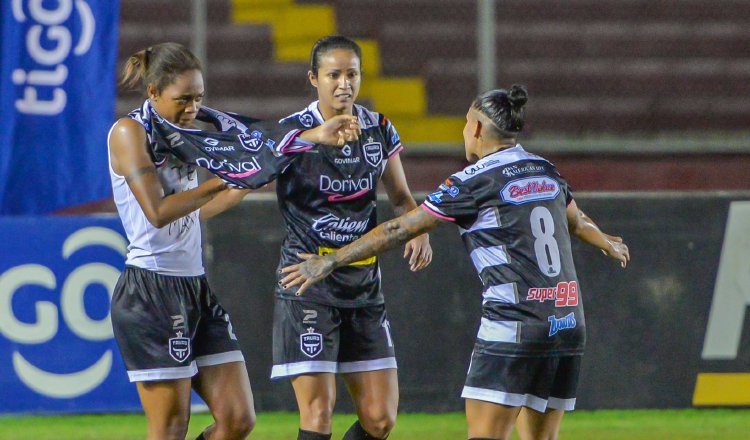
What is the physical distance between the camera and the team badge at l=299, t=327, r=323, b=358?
544 cm

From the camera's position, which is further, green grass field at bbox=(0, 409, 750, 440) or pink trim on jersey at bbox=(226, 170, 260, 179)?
green grass field at bbox=(0, 409, 750, 440)

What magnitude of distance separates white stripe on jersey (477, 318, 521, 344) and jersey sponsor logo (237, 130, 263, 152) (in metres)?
1.27

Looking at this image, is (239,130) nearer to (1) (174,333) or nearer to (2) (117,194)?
(2) (117,194)

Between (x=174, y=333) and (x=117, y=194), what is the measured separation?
626 millimetres

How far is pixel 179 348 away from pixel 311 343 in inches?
26.9

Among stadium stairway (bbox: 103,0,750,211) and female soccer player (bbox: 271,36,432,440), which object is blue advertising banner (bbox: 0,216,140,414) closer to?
stadium stairway (bbox: 103,0,750,211)

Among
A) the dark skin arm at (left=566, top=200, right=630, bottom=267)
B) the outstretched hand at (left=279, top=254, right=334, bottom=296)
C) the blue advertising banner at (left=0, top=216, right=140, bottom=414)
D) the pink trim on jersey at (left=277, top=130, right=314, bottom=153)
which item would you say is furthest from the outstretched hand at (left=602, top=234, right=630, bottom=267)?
the blue advertising banner at (left=0, top=216, right=140, bottom=414)

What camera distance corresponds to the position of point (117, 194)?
508cm

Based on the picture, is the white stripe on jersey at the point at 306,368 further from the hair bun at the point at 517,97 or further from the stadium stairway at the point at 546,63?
the stadium stairway at the point at 546,63

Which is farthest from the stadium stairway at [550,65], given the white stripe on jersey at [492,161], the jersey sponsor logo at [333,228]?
the white stripe on jersey at [492,161]

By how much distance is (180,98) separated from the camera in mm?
4984

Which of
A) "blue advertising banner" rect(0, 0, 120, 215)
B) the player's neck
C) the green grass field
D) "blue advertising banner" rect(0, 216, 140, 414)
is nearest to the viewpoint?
the player's neck

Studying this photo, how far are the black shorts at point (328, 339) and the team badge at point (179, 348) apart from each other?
594mm

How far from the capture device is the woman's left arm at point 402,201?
5781 millimetres
